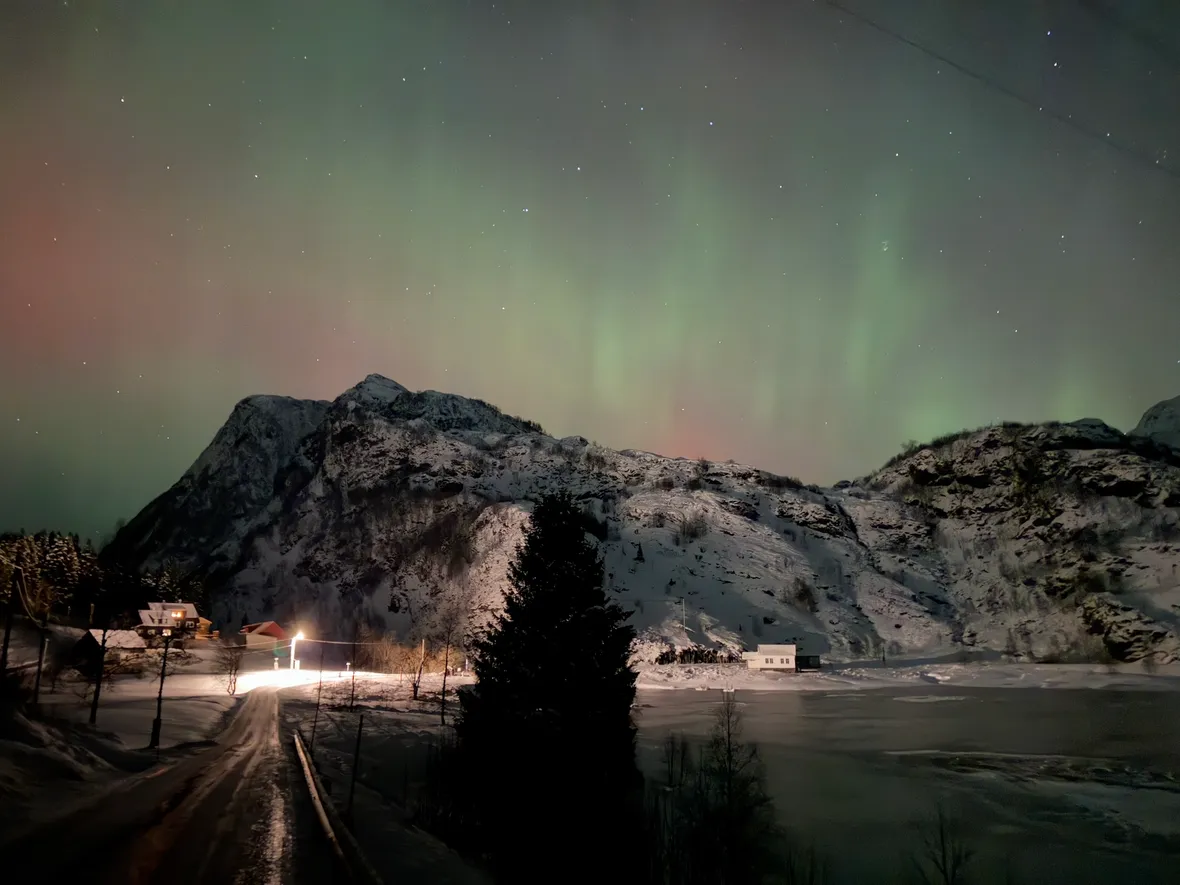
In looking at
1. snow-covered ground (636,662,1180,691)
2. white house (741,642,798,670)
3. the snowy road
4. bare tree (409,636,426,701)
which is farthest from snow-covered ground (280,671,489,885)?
white house (741,642,798,670)

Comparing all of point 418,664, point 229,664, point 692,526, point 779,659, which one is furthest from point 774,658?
point 229,664

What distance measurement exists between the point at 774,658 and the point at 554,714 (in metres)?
91.0

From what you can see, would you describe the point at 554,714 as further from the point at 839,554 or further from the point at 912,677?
the point at 839,554

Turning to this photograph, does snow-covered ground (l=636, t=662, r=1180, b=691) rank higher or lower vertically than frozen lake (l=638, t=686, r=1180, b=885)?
lower

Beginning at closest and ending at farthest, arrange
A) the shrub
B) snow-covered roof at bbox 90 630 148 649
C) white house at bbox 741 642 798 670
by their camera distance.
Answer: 1. snow-covered roof at bbox 90 630 148 649
2. white house at bbox 741 642 798 670
3. the shrub

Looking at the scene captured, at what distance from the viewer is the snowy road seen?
39.8ft

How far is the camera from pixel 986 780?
3453cm

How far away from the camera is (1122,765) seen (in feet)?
123

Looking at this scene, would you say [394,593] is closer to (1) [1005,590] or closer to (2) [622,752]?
(1) [1005,590]

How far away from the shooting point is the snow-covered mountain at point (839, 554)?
12938 centimetres

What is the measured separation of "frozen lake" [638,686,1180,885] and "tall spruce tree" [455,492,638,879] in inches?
299

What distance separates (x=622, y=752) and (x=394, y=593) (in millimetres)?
148177

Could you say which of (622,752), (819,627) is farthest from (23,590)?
(819,627)

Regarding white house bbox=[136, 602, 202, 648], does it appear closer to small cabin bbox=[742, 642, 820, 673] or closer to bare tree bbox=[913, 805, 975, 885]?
small cabin bbox=[742, 642, 820, 673]
